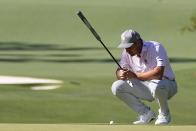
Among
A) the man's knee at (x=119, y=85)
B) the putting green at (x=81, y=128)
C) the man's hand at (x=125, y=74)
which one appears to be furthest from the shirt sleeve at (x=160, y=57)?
the putting green at (x=81, y=128)

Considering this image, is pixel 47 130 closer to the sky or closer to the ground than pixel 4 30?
closer to the ground

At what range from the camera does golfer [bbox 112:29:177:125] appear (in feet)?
25.1

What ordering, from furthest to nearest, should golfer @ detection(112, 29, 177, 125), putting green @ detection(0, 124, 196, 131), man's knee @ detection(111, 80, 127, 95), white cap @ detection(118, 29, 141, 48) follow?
man's knee @ detection(111, 80, 127, 95)
golfer @ detection(112, 29, 177, 125)
white cap @ detection(118, 29, 141, 48)
putting green @ detection(0, 124, 196, 131)

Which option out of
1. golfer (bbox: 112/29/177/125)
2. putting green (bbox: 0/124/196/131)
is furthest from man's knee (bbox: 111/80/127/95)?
putting green (bbox: 0/124/196/131)

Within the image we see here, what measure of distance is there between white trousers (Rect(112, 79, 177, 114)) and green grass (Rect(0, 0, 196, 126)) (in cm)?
196

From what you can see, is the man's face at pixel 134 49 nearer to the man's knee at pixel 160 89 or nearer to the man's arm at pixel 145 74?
the man's arm at pixel 145 74

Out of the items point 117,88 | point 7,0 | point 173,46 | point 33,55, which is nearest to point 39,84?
point 117,88

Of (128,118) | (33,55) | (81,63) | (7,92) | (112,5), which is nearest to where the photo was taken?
(128,118)

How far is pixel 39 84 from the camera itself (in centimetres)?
1436

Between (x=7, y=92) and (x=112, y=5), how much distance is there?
25.1 m

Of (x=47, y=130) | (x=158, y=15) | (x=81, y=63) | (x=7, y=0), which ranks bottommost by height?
(x=47, y=130)

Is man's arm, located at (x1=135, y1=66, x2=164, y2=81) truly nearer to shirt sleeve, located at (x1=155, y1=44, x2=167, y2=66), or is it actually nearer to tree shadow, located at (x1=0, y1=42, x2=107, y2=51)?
shirt sleeve, located at (x1=155, y1=44, x2=167, y2=66)

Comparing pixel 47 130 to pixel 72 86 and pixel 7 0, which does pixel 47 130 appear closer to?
pixel 72 86

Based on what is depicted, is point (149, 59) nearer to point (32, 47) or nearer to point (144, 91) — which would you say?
point (144, 91)
